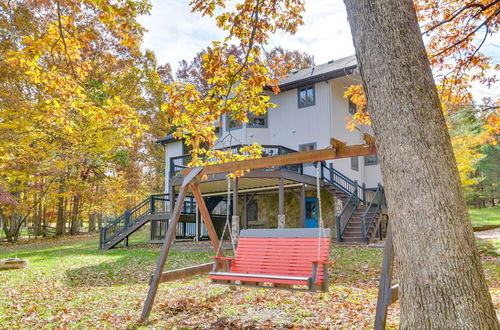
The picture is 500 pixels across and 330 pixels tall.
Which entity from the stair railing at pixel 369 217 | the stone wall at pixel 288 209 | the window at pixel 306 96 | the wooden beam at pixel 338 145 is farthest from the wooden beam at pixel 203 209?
the window at pixel 306 96

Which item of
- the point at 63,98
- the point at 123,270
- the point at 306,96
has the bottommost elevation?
the point at 123,270

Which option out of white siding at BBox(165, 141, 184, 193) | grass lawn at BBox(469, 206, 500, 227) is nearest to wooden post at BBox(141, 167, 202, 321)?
white siding at BBox(165, 141, 184, 193)

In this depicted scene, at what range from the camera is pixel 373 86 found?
3.30 metres

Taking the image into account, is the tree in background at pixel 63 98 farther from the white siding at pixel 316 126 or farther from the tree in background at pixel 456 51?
the white siding at pixel 316 126

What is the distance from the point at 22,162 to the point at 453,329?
21.3 m

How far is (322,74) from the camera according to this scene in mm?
17875

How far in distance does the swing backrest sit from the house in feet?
30.1

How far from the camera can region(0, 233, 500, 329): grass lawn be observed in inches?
202

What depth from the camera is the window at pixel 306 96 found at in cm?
1891

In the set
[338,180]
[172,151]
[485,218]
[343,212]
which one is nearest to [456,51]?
[343,212]

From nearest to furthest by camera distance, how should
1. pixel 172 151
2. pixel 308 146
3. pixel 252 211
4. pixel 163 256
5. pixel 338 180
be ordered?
pixel 163 256 < pixel 338 180 < pixel 308 146 < pixel 252 211 < pixel 172 151

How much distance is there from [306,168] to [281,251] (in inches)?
504

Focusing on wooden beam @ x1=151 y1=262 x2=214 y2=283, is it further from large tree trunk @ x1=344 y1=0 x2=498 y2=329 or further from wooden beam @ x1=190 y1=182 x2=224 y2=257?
large tree trunk @ x1=344 y1=0 x2=498 y2=329

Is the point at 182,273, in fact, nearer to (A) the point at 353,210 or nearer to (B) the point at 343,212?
(B) the point at 343,212
